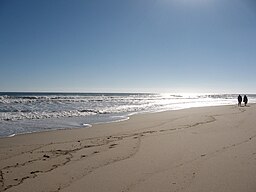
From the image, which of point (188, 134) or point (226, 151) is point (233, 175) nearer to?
point (226, 151)

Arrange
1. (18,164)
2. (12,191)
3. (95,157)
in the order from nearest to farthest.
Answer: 1. (12,191)
2. (18,164)
3. (95,157)

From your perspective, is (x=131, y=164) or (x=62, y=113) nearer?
(x=131, y=164)

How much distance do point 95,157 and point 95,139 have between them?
2.75 metres

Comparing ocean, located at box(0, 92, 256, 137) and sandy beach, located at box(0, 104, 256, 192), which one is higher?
sandy beach, located at box(0, 104, 256, 192)

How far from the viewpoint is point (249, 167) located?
5750mm

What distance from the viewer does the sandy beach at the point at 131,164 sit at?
481cm

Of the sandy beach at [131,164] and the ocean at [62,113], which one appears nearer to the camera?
the sandy beach at [131,164]

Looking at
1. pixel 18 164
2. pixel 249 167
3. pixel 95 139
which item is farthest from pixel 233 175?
pixel 95 139

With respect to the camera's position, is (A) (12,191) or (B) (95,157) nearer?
(A) (12,191)

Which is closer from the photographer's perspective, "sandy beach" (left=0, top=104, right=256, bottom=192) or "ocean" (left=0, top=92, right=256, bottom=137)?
"sandy beach" (left=0, top=104, right=256, bottom=192)

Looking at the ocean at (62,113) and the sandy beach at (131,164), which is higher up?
the sandy beach at (131,164)

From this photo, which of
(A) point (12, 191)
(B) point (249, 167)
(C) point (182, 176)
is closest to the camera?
(A) point (12, 191)

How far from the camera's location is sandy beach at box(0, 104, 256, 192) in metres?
4.81

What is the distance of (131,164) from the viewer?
6.11 meters
